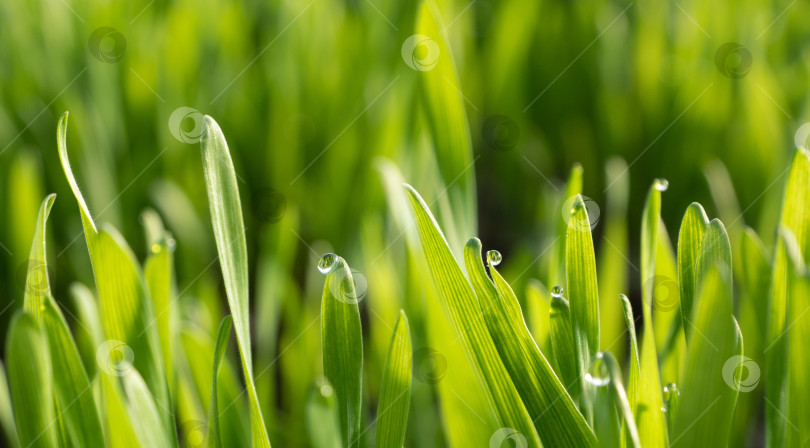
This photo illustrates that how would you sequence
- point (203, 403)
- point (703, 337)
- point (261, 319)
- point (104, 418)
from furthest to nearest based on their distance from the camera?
point (261, 319) → point (203, 403) → point (104, 418) → point (703, 337)

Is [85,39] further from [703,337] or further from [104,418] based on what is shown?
[703,337]

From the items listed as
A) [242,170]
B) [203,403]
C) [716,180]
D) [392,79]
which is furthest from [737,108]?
[203,403]

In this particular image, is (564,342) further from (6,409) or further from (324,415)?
(6,409)

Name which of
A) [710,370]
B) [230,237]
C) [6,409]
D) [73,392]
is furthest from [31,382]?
[710,370]

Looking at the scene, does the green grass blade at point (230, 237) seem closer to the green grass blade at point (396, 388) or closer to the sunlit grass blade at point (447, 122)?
the green grass blade at point (396, 388)

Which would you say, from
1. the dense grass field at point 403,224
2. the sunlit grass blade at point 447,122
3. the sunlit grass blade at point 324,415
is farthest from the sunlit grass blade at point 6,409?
the sunlit grass blade at point 447,122
